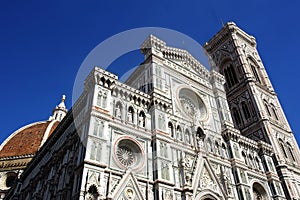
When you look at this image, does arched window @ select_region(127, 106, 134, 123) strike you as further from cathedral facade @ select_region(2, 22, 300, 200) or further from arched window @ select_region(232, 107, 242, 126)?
arched window @ select_region(232, 107, 242, 126)

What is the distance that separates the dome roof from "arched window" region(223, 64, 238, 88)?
3203 centimetres

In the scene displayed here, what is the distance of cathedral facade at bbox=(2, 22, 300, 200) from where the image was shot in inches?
644

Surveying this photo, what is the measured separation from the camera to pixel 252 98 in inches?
1388

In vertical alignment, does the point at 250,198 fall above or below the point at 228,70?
below

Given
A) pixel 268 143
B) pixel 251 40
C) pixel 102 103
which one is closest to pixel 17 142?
pixel 102 103

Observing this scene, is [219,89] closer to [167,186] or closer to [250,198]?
[250,198]

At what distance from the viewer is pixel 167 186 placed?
1711 centimetres

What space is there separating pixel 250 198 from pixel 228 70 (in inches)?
957

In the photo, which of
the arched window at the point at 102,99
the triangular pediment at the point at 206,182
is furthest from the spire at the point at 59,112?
the triangular pediment at the point at 206,182

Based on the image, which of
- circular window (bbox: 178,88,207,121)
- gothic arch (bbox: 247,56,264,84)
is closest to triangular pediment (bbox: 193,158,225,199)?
circular window (bbox: 178,88,207,121)

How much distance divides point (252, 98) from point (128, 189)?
2495 centimetres

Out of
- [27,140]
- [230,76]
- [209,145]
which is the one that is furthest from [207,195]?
[27,140]

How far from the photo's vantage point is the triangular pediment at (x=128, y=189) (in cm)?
1515

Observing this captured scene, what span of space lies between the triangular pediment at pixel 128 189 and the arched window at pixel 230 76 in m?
27.9
